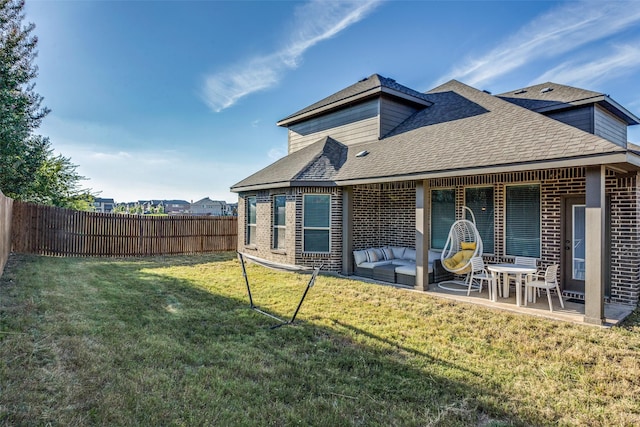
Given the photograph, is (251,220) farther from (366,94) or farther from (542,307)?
(542,307)

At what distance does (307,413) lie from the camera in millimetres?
3020

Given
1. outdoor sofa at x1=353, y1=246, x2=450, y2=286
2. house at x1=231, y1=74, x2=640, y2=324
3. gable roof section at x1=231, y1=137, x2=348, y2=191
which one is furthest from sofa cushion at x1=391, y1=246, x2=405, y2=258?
gable roof section at x1=231, y1=137, x2=348, y2=191

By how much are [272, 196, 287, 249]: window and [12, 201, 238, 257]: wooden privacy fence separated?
548 centimetres

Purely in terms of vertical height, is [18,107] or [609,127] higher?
[18,107]

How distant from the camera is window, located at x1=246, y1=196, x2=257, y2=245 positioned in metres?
12.1

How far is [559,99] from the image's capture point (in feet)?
32.3

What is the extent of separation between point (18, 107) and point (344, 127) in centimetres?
1111

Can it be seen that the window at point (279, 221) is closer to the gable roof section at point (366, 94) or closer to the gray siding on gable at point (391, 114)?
the gray siding on gable at point (391, 114)

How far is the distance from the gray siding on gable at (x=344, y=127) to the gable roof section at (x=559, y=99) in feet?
14.8

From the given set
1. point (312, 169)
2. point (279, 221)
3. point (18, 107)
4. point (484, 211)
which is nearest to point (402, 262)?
point (484, 211)

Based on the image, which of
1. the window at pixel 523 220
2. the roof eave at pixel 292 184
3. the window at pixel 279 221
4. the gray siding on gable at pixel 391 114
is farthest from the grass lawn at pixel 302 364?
the gray siding on gable at pixel 391 114

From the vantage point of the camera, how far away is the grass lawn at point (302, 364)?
3.00 meters

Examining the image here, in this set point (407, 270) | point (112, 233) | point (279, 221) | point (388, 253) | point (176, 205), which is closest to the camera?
point (407, 270)

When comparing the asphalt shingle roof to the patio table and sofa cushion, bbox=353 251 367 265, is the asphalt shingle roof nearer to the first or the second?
the patio table
